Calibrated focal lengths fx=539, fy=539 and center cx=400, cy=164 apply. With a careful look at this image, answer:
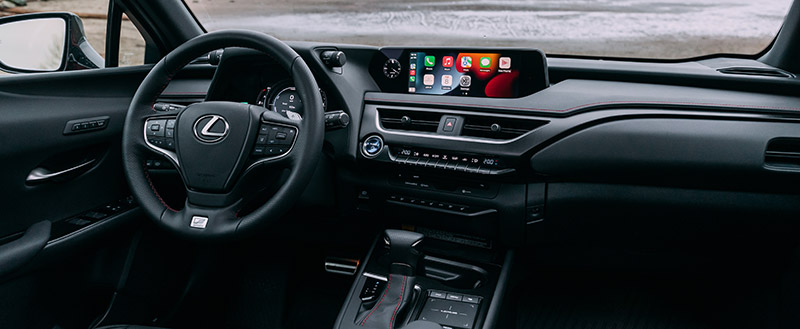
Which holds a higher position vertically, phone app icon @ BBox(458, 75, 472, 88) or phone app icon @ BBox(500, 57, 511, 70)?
phone app icon @ BBox(500, 57, 511, 70)

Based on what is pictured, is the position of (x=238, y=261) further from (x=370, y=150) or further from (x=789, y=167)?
(x=789, y=167)

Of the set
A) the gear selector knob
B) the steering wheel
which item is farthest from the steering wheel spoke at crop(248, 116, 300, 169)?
the gear selector knob

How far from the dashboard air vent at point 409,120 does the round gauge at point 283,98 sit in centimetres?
23

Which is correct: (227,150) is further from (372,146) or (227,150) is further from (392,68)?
(392,68)

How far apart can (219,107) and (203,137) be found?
0.11 metres

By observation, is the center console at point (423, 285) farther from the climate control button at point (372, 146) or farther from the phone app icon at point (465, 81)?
the phone app icon at point (465, 81)

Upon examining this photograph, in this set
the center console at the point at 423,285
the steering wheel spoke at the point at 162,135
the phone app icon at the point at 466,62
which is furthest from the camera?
the phone app icon at the point at 466,62

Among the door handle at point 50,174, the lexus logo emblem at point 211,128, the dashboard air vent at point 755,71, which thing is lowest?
the door handle at point 50,174

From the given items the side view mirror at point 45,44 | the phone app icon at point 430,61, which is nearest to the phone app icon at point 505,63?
the phone app icon at point 430,61

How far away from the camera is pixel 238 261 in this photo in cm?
258

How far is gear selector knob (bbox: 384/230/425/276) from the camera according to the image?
6.42 ft

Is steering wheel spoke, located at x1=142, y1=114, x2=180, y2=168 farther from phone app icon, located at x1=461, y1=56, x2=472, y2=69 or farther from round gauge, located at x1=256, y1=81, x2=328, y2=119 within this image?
phone app icon, located at x1=461, y1=56, x2=472, y2=69

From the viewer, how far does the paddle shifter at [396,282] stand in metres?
1.79

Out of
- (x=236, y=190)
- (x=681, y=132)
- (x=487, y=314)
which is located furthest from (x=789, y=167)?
(x=236, y=190)
